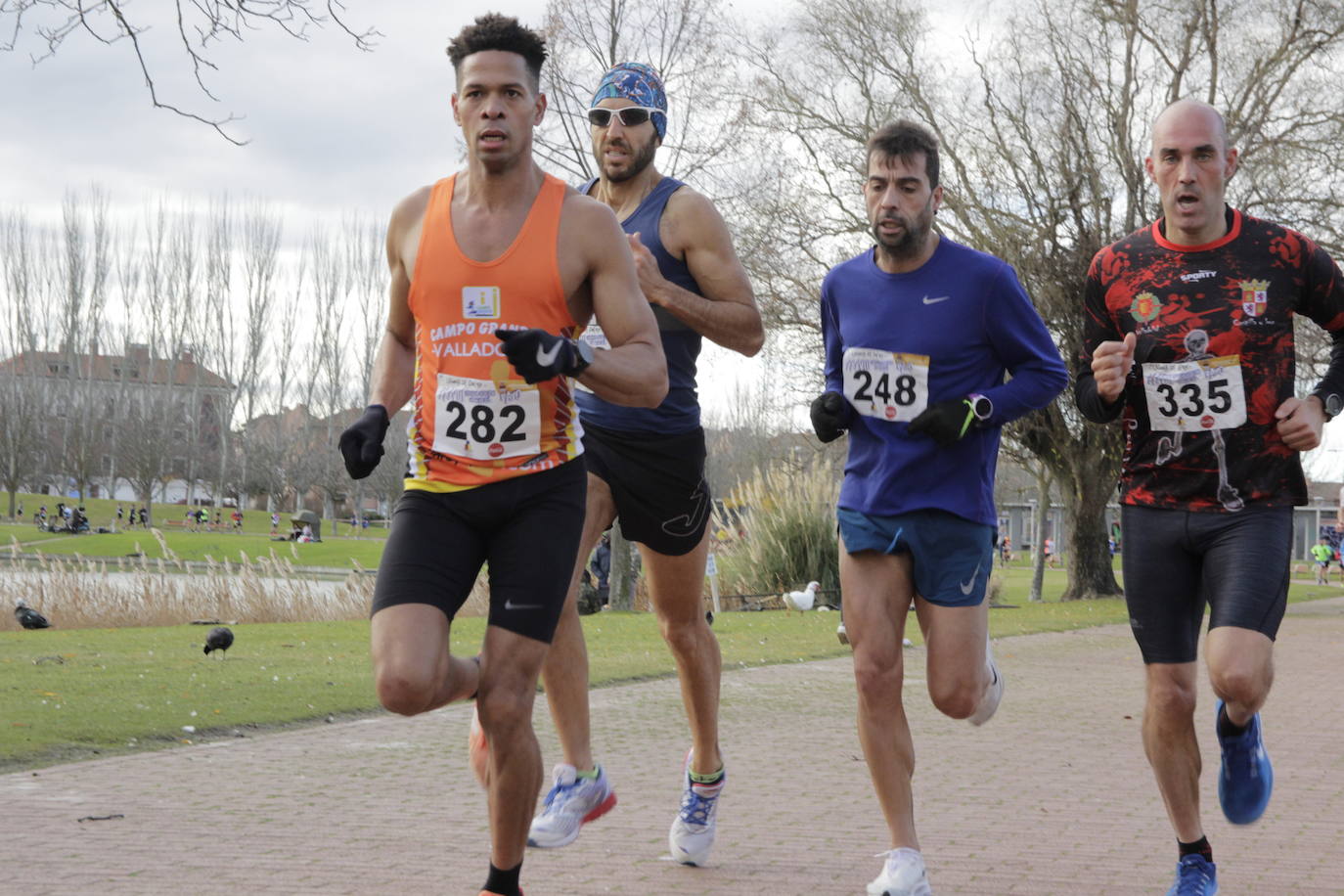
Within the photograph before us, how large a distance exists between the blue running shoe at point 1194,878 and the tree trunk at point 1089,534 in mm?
25246

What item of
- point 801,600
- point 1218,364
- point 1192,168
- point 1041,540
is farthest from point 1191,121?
point 1041,540

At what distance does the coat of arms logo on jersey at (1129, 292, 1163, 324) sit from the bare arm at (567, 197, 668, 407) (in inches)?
64.0

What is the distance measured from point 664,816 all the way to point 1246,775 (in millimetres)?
2395

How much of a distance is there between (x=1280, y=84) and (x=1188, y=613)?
24.5 metres

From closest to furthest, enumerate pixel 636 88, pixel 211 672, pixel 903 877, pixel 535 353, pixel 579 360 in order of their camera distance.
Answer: pixel 535 353 → pixel 579 360 → pixel 903 877 → pixel 636 88 → pixel 211 672

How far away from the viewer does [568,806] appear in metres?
4.87

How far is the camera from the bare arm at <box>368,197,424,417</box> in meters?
4.38

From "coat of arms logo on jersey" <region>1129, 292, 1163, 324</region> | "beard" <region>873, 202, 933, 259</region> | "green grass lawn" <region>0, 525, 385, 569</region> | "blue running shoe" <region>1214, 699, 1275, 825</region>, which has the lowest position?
"green grass lawn" <region>0, 525, 385, 569</region>

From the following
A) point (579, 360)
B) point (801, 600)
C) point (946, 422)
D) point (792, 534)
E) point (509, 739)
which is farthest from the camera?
point (792, 534)

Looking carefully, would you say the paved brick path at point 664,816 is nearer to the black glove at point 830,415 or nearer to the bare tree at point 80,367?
the black glove at point 830,415

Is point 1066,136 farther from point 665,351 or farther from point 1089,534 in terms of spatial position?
point 665,351

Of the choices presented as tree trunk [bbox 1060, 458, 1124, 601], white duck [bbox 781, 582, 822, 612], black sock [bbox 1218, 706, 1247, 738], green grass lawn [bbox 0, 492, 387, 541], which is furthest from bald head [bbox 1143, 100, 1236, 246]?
green grass lawn [bbox 0, 492, 387, 541]

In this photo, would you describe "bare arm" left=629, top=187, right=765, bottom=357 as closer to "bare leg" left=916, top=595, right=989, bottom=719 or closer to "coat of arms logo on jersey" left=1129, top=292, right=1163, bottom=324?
"bare leg" left=916, top=595, right=989, bottom=719

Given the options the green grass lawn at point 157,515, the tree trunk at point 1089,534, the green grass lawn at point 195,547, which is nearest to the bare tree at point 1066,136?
the tree trunk at point 1089,534
